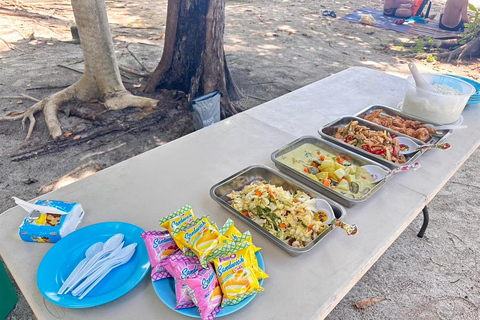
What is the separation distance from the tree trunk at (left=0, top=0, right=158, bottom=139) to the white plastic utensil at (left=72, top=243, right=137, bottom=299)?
2.85 m

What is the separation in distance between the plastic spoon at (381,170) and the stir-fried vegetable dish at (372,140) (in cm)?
8

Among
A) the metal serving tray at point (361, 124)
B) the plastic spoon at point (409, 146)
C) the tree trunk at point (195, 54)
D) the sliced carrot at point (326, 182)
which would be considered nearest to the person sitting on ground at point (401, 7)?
the tree trunk at point (195, 54)

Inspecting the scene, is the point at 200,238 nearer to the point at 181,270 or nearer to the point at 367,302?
the point at 181,270

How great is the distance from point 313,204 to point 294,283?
0.36 m

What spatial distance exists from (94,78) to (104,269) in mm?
3469

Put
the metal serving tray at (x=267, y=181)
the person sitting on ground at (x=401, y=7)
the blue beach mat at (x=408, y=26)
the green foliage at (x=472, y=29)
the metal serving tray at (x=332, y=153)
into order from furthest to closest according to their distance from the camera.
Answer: the person sitting on ground at (x=401, y=7)
the blue beach mat at (x=408, y=26)
the green foliage at (x=472, y=29)
the metal serving tray at (x=332, y=153)
the metal serving tray at (x=267, y=181)

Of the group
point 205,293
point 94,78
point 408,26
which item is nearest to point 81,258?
point 205,293

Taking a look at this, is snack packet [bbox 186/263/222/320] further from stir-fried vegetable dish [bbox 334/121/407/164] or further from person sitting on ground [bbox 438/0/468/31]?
person sitting on ground [bbox 438/0/468/31]

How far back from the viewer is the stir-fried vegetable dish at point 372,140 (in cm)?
174

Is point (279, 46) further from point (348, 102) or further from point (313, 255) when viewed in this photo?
point (313, 255)

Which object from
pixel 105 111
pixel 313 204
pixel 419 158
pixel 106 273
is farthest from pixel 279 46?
pixel 106 273

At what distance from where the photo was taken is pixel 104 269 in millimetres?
1109

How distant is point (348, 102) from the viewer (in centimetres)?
245

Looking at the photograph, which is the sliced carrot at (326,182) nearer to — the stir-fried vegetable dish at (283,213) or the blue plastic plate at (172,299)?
the stir-fried vegetable dish at (283,213)
